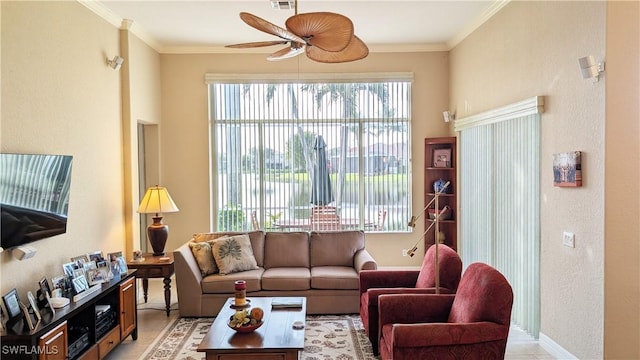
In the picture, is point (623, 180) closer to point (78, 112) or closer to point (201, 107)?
point (78, 112)

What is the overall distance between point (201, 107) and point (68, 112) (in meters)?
2.49

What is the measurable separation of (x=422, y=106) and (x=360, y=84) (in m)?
0.97

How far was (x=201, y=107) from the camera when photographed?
6.21 m

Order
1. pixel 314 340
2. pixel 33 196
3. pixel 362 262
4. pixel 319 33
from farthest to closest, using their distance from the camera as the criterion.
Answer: pixel 362 262 < pixel 314 340 < pixel 33 196 < pixel 319 33

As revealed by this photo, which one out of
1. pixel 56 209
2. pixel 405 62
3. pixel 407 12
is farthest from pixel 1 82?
pixel 405 62

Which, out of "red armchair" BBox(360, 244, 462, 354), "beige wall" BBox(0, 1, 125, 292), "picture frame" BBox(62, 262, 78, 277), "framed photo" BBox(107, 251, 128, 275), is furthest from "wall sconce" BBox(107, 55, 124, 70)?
"red armchair" BBox(360, 244, 462, 354)

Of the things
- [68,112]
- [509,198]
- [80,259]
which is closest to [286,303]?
[80,259]

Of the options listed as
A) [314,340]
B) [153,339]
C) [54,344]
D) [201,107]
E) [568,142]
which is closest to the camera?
[54,344]

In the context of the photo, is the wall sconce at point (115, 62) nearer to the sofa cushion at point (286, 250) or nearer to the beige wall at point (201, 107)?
the beige wall at point (201, 107)

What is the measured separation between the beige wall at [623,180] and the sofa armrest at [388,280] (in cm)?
267

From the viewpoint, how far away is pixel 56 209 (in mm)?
3434

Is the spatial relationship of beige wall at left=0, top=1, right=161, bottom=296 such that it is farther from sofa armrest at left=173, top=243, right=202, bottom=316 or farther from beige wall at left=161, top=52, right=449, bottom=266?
sofa armrest at left=173, top=243, right=202, bottom=316

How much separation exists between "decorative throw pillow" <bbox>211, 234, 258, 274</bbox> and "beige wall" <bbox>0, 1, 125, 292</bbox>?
1.15 metres

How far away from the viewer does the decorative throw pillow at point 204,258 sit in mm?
4664
